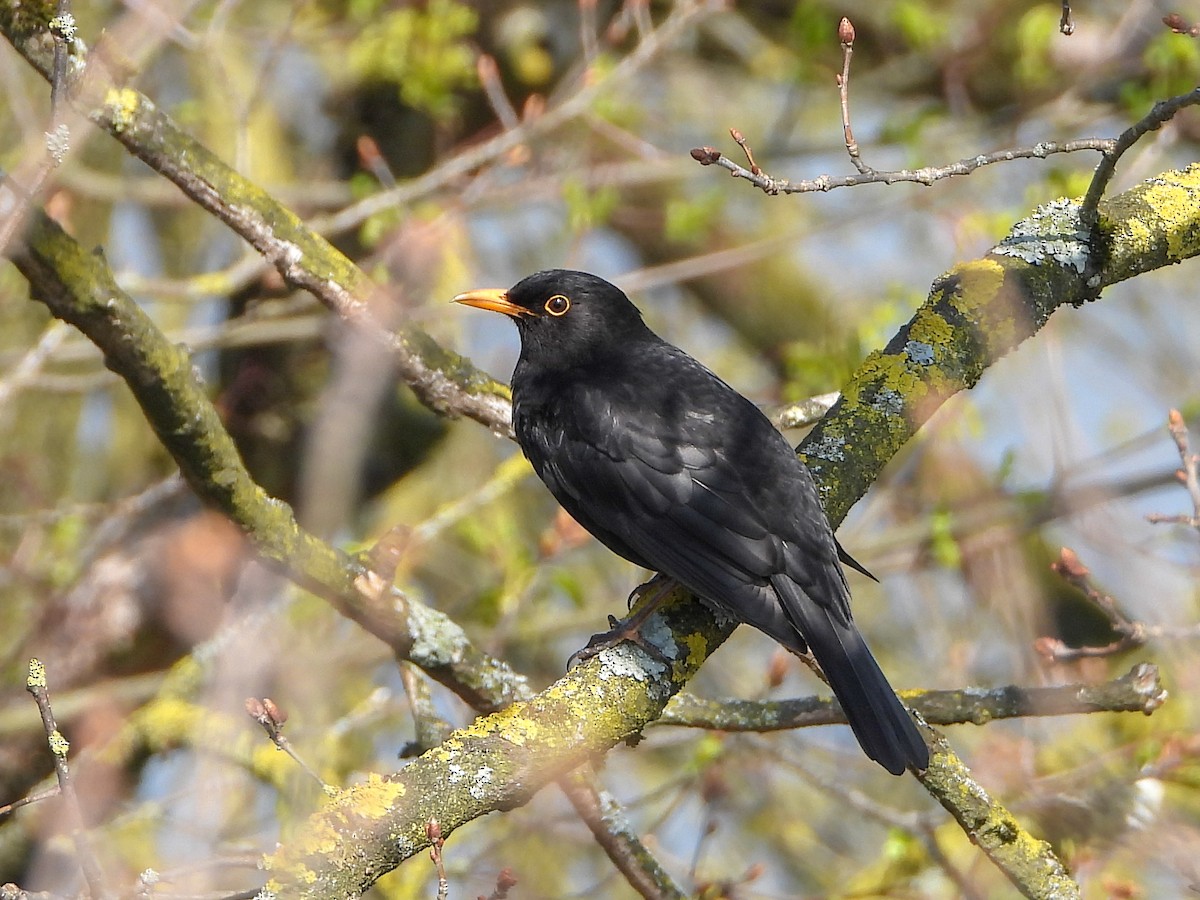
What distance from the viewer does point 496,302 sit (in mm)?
5148

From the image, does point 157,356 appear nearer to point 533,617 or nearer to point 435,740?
point 435,740

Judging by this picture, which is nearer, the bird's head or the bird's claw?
the bird's claw

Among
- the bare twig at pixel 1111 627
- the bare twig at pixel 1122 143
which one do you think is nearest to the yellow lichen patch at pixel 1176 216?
the bare twig at pixel 1122 143

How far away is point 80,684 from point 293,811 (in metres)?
2.21

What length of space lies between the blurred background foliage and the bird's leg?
2.58ft

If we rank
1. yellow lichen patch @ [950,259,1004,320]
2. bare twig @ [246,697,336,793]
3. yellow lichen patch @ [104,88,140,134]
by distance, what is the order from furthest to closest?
1. yellow lichen patch @ [950,259,1004,320]
2. yellow lichen patch @ [104,88,140,134]
3. bare twig @ [246,697,336,793]

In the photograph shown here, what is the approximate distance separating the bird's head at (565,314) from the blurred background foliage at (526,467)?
1.83 ft

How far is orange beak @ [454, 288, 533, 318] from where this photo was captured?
16.7 ft

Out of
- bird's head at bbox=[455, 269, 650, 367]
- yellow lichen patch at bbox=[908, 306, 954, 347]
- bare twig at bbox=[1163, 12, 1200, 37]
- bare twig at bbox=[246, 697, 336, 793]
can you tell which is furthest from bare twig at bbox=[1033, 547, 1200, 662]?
bare twig at bbox=[246, 697, 336, 793]

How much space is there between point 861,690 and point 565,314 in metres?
2.02

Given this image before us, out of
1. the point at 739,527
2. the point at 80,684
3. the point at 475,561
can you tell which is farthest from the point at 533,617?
the point at 739,527

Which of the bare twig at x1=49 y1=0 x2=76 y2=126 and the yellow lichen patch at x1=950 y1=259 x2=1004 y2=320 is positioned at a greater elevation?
the yellow lichen patch at x1=950 y1=259 x2=1004 y2=320

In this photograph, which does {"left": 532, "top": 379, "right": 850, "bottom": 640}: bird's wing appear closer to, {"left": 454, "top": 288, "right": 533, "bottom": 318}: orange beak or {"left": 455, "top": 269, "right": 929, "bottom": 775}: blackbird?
{"left": 455, "top": 269, "right": 929, "bottom": 775}: blackbird

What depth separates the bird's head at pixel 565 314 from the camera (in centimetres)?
502
